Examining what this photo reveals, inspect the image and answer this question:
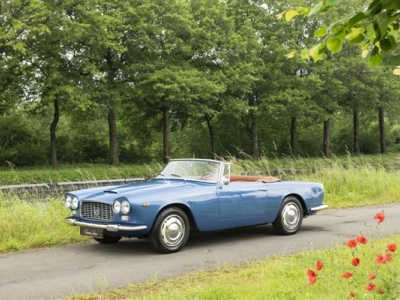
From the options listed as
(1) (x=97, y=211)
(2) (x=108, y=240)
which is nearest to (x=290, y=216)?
(2) (x=108, y=240)

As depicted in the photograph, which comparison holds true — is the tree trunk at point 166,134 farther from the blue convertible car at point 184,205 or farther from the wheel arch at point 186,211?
the wheel arch at point 186,211

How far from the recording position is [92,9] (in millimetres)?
27562

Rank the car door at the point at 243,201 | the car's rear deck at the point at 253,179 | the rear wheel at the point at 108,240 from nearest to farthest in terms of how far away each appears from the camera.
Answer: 1. the car door at the point at 243,201
2. the rear wheel at the point at 108,240
3. the car's rear deck at the point at 253,179

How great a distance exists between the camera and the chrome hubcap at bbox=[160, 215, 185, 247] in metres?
7.55

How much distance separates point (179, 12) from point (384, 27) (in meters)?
30.1

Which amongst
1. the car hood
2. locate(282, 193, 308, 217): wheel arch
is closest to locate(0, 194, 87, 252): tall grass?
the car hood

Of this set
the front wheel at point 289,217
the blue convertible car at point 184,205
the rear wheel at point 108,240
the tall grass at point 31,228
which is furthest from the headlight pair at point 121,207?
the front wheel at point 289,217

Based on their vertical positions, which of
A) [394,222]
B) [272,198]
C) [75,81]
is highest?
[75,81]

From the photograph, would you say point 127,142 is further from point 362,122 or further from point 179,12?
point 362,122

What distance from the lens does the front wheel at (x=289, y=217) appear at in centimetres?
910

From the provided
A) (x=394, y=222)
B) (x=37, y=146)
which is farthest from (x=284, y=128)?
(x=394, y=222)

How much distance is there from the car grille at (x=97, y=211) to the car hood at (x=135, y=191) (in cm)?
9

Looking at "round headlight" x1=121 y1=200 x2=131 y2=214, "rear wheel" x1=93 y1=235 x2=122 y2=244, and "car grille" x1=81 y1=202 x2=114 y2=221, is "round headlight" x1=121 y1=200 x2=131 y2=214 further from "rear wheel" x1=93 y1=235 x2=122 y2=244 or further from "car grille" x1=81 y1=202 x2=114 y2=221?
"rear wheel" x1=93 y1=235 x2=122 y2=244

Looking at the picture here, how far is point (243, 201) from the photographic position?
8.39m
